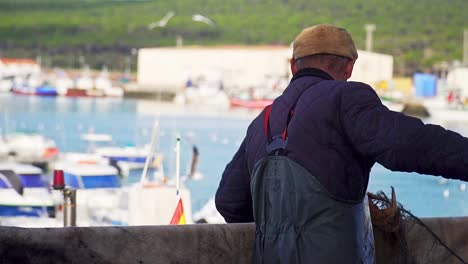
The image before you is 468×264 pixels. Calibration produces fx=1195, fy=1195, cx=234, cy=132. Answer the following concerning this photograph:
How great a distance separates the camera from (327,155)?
3330 mm

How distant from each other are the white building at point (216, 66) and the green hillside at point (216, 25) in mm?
12828

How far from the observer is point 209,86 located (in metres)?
101

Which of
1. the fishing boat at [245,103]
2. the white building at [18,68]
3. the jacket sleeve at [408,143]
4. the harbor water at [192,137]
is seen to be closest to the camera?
the jacket sleeve at [408,143]

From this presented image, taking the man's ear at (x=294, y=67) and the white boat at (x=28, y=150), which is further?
the white boat at (x=28, y=150)

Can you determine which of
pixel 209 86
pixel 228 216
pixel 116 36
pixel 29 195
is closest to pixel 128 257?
pixel 228 216

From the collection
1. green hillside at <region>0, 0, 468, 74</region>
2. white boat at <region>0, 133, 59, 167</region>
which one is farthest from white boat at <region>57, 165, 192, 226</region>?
green hillside at <region>0, 0, 468, 74</region>

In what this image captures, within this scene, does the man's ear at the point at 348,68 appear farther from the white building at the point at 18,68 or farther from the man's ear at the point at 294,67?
the white building at the point at 18,68

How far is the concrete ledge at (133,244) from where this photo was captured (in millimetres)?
3635

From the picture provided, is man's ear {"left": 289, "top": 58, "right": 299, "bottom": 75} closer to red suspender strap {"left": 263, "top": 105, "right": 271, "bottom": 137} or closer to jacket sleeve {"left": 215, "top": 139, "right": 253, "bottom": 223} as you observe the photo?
red suspender strap {"left": 263, "top": 105, "right": 271, "bottom": 137}

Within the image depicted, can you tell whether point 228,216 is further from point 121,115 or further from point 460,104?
point 121,115

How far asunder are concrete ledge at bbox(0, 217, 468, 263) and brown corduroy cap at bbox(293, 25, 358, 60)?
71 centimetres

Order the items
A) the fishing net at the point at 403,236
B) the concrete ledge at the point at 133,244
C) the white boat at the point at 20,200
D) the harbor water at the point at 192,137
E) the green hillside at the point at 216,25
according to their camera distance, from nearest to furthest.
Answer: the concrete ledge at the point at 133,244
the fishing net at the point at 403,236
the white boat at the point at 20,200
the harbor water at the point at 192,137
the green hillside at the point at 216,25

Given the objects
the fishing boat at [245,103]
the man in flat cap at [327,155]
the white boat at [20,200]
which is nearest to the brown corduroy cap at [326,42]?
the man in flat cap at [327,155]

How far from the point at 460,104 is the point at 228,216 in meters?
69.5
